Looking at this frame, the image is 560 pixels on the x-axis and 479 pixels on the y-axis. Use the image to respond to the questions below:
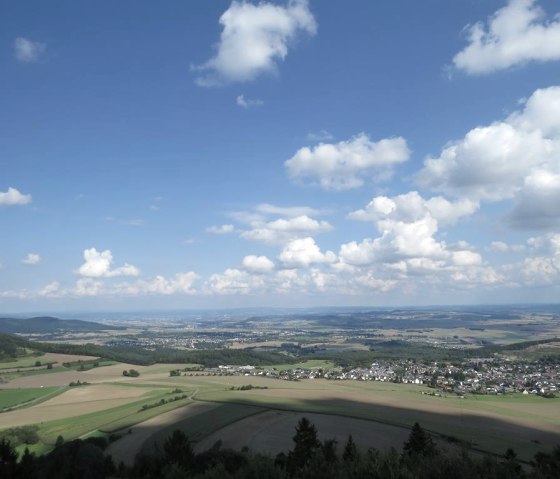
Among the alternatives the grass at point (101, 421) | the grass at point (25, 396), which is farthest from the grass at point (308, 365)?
the grass at point (101, 421)

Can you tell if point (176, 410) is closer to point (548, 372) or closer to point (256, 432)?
point (256, 432)

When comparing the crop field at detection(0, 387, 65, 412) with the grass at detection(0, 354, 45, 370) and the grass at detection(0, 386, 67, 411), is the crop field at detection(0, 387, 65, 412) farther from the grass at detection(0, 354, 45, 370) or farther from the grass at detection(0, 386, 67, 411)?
the grass at detection(0, 354, 45, 370)

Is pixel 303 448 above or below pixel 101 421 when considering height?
above

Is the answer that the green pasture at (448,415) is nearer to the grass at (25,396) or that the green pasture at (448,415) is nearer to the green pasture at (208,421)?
the green pasture at (208,421)

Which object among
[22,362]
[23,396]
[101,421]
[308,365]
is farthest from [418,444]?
[22,362]

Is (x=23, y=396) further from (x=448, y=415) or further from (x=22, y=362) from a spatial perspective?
(x=448, y=415)
